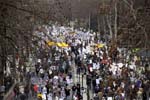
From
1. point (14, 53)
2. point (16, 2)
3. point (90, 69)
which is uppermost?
point (16, 2)

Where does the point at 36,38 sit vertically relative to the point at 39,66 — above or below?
above

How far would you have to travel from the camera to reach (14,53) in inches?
754

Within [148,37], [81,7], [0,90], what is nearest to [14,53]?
[0,90]

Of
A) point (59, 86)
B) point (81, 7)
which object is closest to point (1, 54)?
point (59, 86)

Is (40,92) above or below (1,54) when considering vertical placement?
below

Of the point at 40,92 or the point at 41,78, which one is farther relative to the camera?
the point at 41,78

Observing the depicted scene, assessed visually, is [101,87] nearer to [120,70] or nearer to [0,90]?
[120,70]

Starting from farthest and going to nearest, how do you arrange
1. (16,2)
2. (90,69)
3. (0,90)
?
(90,69) → (0,90) → (16,2)

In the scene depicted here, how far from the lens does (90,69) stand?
37.2 meters

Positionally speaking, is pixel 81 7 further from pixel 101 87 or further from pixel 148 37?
pixel 148 37

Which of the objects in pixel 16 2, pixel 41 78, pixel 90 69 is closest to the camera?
pixel 16 2

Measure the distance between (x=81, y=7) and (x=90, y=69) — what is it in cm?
2964

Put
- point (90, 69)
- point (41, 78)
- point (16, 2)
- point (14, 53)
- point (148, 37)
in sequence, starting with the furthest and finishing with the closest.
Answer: point (90, 69)
point (41, 78)
point (14, 53)
point (16, 2)
point (148, 37)

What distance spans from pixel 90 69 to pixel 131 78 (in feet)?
28.2
